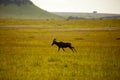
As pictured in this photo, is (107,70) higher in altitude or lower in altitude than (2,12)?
higher

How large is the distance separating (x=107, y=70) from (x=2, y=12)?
18340 centimetres

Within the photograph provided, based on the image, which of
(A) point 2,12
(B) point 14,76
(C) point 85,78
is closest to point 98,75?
(C) point 85,78

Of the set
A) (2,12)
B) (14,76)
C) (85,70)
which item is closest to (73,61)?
(85,70)

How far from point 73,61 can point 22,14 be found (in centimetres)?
18428

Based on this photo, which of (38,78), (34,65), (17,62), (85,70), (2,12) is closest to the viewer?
(38,78)

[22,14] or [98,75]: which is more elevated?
[98,75]

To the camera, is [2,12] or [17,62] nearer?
[17,62]

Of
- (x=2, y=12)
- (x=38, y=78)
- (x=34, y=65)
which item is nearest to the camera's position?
(x=38, y=78)

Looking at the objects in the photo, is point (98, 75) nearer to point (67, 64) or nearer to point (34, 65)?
point (67, 64)

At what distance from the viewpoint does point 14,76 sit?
13.8 metres

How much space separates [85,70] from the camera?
15.0m

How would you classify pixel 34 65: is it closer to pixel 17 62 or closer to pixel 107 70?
pixel 17 62

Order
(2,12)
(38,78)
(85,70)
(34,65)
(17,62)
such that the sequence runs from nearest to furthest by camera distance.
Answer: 1. (38,78)
2. (85,70)
3. (34,65)
4. (17,62)
5. (2,12)

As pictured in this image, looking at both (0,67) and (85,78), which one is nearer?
(85,78)
